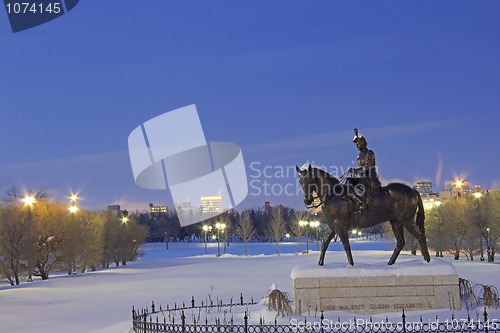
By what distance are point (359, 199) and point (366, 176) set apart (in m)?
0.73

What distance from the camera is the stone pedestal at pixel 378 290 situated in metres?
15.7

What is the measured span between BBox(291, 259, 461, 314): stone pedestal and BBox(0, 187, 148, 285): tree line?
3547 centimetres

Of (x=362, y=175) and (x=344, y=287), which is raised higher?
(x=362, y=175)

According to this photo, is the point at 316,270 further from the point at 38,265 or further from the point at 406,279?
the point at 38,265

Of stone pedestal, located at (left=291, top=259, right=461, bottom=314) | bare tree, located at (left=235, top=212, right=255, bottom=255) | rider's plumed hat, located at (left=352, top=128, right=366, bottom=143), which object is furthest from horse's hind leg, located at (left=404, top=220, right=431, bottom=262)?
bare tree, located at (left=235, top=212, right=255, bottom=255)

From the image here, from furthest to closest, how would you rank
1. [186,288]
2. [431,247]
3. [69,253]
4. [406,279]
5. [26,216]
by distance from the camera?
[431,247] → [69,253] → [26,216] → [186,288] → [406,279]

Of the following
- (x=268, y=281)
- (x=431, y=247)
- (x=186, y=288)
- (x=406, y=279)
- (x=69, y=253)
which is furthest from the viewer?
(x=431, y=247)

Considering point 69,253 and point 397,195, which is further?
point 69,253

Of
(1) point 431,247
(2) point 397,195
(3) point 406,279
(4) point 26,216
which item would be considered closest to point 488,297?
(3) point 406,279

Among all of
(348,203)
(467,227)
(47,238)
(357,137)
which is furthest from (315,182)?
(467,227)

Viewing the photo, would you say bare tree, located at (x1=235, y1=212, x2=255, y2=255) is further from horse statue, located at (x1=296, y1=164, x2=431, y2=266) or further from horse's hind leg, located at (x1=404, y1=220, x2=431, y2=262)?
horse statue, located at (x1=296, y1=164, x2=431, y2=266)

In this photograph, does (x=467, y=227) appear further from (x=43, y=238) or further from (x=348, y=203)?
(x=348, y=203)

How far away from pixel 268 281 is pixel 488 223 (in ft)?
106

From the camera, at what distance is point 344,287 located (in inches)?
621
